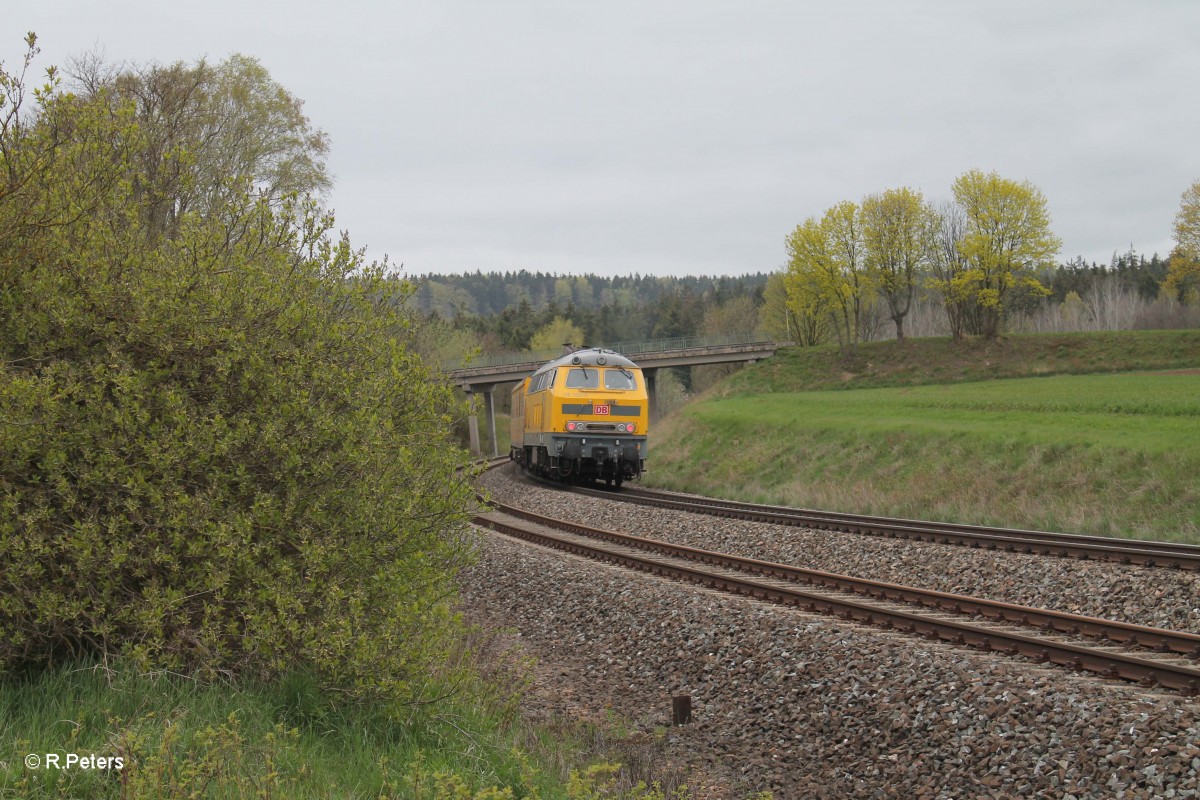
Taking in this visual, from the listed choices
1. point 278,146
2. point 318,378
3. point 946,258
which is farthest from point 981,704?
point 946,258

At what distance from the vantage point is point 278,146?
29422 millimetres

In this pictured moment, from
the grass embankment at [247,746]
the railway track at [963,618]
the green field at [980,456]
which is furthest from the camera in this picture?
the green field at [980,456]

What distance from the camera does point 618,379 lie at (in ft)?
79.0

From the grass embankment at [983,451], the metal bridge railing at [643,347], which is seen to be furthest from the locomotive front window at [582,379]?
the metal bridge railing at [643,347]

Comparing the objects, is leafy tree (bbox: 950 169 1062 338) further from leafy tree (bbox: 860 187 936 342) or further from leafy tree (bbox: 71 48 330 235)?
leafy tree (bbox: 71 48 330 235)

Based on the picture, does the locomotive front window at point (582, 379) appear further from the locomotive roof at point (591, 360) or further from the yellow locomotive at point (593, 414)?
the locomotive roof at point (591, 360)

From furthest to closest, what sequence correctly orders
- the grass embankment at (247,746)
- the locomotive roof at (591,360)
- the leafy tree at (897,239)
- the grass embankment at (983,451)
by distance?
1. the leafy tree at (897,239)
2. the locomotive roof at (591,360)
3. the grass embankment at (983,451)
4. the grass embankment at (247,746)

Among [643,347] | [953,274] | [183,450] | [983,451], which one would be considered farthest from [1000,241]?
[183,450]

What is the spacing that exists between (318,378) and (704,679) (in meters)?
4.59

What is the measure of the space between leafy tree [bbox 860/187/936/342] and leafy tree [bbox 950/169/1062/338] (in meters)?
3.95

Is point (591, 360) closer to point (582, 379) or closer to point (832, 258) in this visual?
point (582, 379)

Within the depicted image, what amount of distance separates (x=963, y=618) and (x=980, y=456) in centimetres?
1353

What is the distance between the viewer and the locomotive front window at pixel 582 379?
2348 cm

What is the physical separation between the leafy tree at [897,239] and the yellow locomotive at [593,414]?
42250mm
